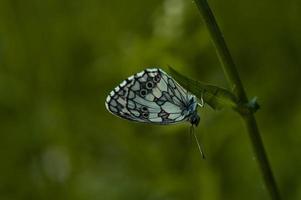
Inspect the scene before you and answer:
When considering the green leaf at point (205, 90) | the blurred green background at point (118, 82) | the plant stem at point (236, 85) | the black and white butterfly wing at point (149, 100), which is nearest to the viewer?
the plant stem at point (236, 85)

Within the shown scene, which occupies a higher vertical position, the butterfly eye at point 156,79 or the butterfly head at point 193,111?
the butterfly eye at point 156,79

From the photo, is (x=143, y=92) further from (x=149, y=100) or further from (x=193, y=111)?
(x=193, y=111)

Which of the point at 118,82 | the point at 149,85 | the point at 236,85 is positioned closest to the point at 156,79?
the point at 149,85

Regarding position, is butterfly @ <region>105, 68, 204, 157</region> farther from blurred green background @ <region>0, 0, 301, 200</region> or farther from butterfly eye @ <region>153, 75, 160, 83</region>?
blurred green background @ <region>0, 0, 301, 200</region>

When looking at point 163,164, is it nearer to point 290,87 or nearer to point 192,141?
point 192,141

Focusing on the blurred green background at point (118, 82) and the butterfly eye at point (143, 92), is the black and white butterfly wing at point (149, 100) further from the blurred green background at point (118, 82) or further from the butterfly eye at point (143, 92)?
the blurred green background at point (118, 82)

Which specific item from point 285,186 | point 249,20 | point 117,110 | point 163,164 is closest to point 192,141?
point 163,164

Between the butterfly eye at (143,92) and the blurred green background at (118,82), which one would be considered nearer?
the butterfly eye at (143,92)

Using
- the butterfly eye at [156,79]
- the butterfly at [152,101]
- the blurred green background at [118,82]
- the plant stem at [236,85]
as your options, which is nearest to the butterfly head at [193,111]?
the butterfly at [152,101]

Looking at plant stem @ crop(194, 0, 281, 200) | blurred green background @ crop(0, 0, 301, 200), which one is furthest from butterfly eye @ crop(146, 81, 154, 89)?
blurred green background @ crop(0, 0, 301, 200)

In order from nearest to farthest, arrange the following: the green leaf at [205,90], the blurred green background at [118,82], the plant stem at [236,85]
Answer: the plant stem at [236,85], the green leaf at [205,90], the blurred green background at [118,82]
